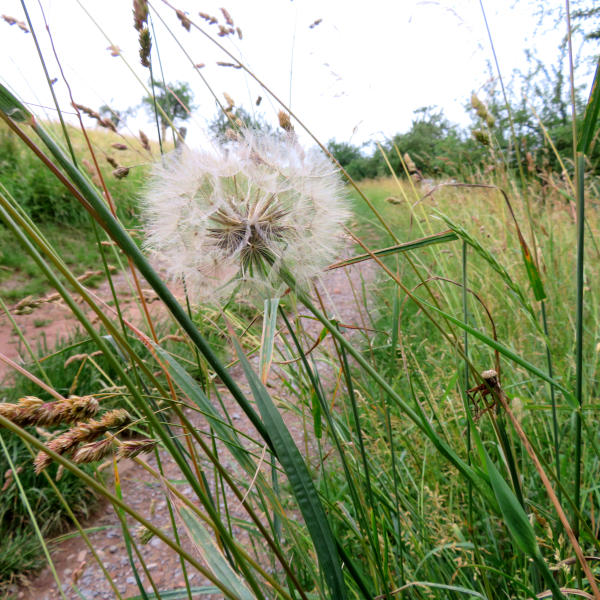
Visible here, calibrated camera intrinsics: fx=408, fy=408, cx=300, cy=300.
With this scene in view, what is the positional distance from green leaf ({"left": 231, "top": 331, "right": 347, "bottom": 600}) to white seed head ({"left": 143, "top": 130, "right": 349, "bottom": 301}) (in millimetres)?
232

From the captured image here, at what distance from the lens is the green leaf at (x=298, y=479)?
54 centimetres

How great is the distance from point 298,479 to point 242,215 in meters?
0.44

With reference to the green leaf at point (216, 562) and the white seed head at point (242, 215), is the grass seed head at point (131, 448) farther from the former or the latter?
the white seed head at point (242, 215)

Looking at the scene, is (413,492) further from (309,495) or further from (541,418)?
(309,495)

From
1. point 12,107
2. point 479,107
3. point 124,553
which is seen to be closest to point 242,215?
point 12,107

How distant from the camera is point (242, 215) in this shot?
73cm

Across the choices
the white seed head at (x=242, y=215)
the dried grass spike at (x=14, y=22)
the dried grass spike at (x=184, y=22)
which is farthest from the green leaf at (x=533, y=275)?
the dried grass spike at (x=14, y=22)

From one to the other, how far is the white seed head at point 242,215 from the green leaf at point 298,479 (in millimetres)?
232

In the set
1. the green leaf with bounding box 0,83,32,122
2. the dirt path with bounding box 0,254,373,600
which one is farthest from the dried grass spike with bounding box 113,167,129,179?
the dirt path with bounding box 0,254,373,600

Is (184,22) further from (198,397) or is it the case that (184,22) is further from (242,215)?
(198,397)

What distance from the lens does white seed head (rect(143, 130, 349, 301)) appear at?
729 mm

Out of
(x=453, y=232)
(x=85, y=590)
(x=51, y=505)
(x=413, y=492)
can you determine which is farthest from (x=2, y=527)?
(x=453, y=232)

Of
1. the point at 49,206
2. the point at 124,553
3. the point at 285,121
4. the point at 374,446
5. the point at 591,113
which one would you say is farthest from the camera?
the point at 49,206

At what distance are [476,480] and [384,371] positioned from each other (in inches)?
75.1
